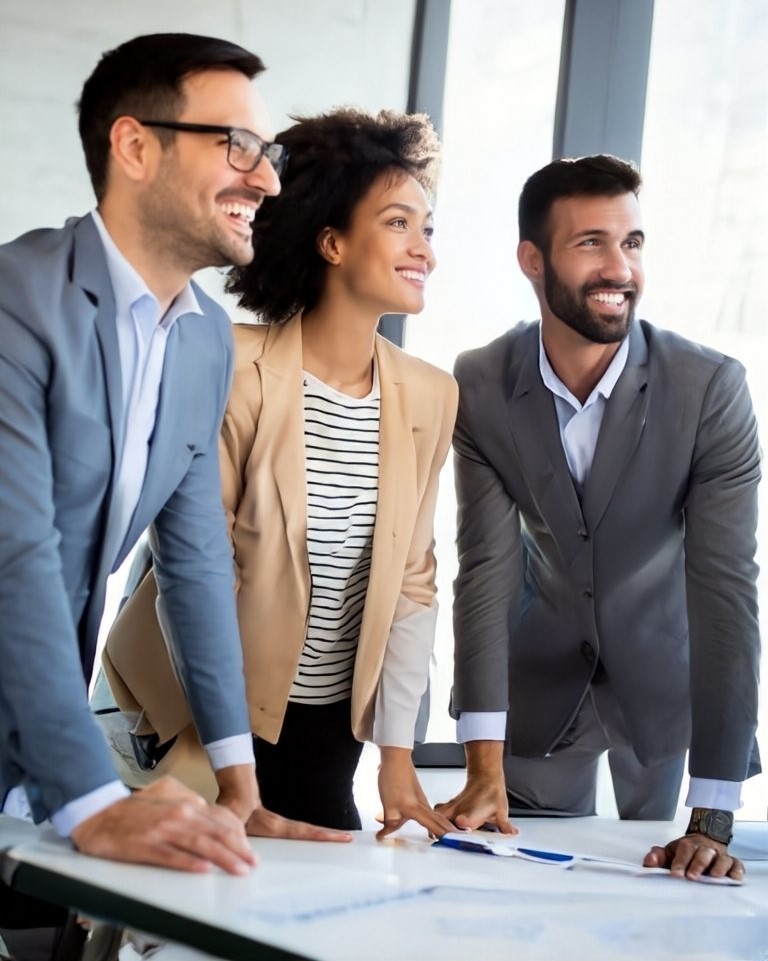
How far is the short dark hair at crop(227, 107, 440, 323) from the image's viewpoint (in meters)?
2.42

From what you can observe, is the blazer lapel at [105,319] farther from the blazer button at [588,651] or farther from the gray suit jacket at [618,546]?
the blazer button at [588,651]

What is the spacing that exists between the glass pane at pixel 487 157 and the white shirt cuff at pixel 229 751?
9.52ft

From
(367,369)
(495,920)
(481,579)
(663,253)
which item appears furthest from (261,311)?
(663,253)

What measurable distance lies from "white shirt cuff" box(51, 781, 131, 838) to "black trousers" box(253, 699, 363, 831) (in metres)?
0.90

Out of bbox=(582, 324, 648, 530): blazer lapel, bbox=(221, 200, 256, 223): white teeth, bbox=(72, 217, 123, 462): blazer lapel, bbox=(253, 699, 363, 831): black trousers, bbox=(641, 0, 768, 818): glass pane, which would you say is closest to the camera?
bbox=(72, 217, 123, 462): blazer lapel

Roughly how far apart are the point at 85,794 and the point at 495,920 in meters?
0.47

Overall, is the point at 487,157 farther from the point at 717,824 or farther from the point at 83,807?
the point at 83,807

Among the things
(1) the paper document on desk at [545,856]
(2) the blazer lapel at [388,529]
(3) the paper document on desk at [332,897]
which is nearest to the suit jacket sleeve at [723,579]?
(1) the paper document on desk at [545,856]

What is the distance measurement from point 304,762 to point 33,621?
0.95 metres

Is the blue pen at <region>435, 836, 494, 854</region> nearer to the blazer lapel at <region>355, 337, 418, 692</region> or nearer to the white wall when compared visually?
the blazer lapel at <region>355, 337, 418, 692</region>

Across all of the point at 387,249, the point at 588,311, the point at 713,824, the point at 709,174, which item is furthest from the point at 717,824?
the point at 709,174

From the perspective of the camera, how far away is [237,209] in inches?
75.6

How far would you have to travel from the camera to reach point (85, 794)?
1410 millimetres

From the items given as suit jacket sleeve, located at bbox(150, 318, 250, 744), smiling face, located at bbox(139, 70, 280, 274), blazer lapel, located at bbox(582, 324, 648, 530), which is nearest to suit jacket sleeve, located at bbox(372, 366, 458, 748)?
blazer lapel, located at bbox(582, 324, 648, 530)
